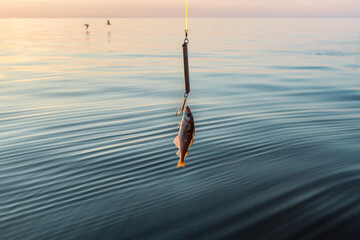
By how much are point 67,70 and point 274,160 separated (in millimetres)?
22007

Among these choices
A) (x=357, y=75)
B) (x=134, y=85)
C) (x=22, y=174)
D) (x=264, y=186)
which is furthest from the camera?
(x=357, y=75)

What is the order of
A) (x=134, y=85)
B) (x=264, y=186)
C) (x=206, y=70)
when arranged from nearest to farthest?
(x=264, y=186), (x=134, y=85), (x=206, y=70)

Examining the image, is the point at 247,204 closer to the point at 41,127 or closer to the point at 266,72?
the point at 41,127

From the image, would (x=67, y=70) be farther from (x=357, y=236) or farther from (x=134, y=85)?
(x=357, y=236)

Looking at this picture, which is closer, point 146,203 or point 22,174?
point 146,203

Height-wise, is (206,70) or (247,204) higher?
(206,70)

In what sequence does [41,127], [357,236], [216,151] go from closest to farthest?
[357,236] < [216,151] < [41,127]

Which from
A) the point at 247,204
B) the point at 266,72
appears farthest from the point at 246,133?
the point at 266,72

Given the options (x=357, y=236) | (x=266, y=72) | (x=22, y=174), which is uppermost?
(x=266, y=72)

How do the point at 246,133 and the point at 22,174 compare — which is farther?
the point at 246,133

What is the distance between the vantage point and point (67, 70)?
2758cm

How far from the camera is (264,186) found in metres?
7.50

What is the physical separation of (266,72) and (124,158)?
63.0 feet

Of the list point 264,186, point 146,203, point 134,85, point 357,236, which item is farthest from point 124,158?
point 134,85
